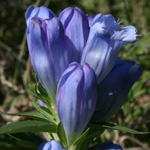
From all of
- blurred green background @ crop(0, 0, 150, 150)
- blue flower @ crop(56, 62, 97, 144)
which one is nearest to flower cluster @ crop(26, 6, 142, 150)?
blue flower @ crop(56, 62, 97, 144)

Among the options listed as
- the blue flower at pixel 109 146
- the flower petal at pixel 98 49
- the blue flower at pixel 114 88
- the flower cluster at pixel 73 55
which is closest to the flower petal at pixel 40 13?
the flower cluster at pixel 73 55

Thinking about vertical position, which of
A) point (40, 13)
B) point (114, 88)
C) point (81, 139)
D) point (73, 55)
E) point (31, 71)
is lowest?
Answer: point (31, 71)

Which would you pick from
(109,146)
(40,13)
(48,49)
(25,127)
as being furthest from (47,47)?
(109,146)

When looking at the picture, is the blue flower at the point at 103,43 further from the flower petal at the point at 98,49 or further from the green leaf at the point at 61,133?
the green leaf at the point at 61,133

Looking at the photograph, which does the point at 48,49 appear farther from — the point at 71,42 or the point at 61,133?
the point at 61,133

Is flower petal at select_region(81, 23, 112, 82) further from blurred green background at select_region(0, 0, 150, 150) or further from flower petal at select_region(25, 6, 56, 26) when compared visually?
blurred green background at select_region(0, 0, 150, 150)

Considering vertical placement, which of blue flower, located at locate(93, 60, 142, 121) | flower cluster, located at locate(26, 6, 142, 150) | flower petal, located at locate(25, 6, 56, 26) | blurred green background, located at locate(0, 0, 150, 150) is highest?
flower petal, located at locate(25, 6, 56, 26)
